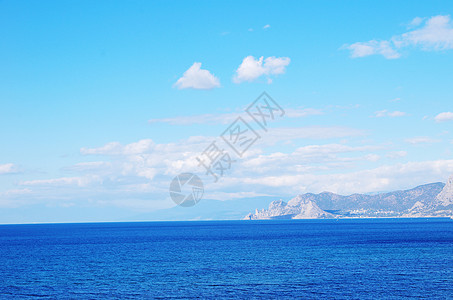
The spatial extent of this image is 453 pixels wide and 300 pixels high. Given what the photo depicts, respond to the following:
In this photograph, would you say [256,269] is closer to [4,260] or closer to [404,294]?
[404,294]

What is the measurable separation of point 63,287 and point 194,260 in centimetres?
3988

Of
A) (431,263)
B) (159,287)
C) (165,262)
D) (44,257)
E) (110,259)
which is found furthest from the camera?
(44,257)

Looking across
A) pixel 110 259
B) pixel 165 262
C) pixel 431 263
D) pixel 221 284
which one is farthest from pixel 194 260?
pixel 431 263

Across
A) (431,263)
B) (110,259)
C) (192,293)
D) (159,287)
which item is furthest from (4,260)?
(431,263)

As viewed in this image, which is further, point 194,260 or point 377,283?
point 194,260

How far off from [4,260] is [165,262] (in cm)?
4176

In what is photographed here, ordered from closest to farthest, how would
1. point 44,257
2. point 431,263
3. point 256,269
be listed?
point 256,269 < point 431,263 < point 44,257

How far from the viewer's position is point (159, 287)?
72.0m

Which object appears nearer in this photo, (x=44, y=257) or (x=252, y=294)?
(x=252, y=294)

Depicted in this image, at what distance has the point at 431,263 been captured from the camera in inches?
3799

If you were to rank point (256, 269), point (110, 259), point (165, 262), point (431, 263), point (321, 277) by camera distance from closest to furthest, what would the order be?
point (321, 277)
point (256, 269)
point (431, 263)
point (165, 262)
point (110, 259)

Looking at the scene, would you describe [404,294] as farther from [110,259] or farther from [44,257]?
[44,257]

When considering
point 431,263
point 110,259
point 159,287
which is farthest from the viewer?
point 110,259

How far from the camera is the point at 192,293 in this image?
66.8 metres
